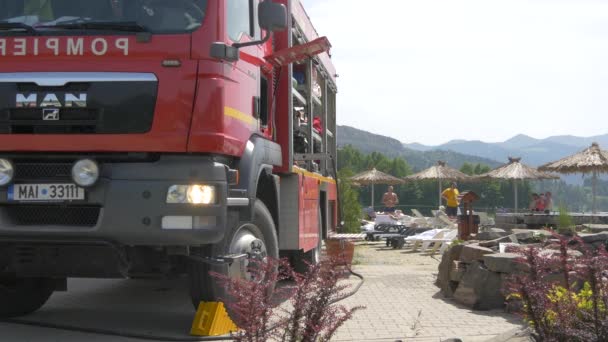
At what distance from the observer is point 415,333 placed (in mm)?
6137

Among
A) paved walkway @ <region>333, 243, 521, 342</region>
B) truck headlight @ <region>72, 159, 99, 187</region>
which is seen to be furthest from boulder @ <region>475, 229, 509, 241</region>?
truck headlight @ <region>72, 159, 99, 187</region>

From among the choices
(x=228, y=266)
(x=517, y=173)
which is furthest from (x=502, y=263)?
(x=517, y=173)

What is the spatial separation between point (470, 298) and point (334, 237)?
3.76 m

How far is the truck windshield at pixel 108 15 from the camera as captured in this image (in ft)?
18.3

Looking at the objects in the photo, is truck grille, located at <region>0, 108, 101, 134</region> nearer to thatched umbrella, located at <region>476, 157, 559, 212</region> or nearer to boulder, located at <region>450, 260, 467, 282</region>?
boulder, located at <region>450, 260, 467, 282</region>

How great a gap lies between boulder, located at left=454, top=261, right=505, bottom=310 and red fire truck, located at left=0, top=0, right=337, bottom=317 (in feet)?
9.51

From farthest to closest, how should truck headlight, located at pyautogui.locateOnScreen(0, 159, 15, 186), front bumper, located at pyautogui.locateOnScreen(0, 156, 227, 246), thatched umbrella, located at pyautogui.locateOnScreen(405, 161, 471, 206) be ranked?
thatched umbrella, located at pyautogui.locateOnScreen(405, 161, 471, 206), truck headlight, located at pyautogui.locateOnScreen(0, 159, 15, 186), front bumper, located at pyautogui.locateOnScreen(0, 156, 227, 246)

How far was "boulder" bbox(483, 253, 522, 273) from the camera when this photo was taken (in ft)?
24.4

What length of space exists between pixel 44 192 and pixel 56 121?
509 millimetres

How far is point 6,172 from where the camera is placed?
5402mm

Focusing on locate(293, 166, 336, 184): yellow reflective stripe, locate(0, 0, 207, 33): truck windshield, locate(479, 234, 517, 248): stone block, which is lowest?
locate(479, 234, 517, 248): stone block

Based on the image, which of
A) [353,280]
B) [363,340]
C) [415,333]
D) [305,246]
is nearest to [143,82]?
[363,340]

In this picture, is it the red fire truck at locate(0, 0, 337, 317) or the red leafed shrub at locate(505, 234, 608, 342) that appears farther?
the red fire truck at locate(0, 0, 337, 317)

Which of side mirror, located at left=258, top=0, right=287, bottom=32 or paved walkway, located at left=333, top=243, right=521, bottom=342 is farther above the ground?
side mirror, located at left=258, top=0, right=287, bottom=32
